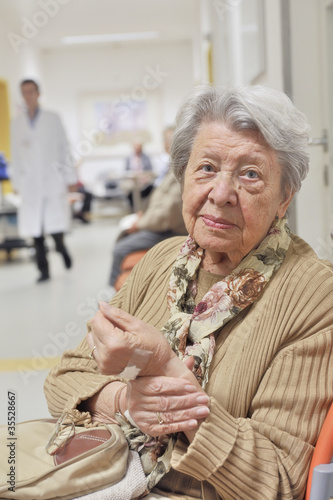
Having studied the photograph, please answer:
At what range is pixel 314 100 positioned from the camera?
8.66 ft

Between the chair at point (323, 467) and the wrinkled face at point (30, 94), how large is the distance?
→ 18.6 feet

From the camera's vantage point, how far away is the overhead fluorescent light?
47.2 ft

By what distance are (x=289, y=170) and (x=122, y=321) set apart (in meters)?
0.49

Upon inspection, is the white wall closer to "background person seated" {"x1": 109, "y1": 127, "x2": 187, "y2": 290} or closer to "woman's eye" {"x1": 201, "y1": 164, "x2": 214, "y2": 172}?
"background person seated" {"x1": 109, "y1": 127, "x2": 187, "y2": 290}

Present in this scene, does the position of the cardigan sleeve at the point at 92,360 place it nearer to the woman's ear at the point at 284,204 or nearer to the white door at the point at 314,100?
the woman's ear at the point at 284,204

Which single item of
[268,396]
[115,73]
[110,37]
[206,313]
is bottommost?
[268,396]

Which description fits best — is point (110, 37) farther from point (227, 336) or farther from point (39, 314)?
point (227, 336)

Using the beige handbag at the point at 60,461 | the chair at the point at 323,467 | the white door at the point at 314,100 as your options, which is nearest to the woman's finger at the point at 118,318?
the beige handbag at the point at 60,461

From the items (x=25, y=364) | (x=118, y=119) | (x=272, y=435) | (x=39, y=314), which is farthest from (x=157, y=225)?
(x=118, y=119)

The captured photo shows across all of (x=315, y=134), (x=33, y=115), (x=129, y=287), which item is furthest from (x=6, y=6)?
(x=129, y=287)

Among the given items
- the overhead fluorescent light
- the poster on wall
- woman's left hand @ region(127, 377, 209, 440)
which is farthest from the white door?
the poster on wall

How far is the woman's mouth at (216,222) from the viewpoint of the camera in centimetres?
122

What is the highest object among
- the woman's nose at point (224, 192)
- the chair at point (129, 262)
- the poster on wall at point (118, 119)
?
the poster on wall at point (118, 119)

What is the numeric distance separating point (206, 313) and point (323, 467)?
1.19 ft
